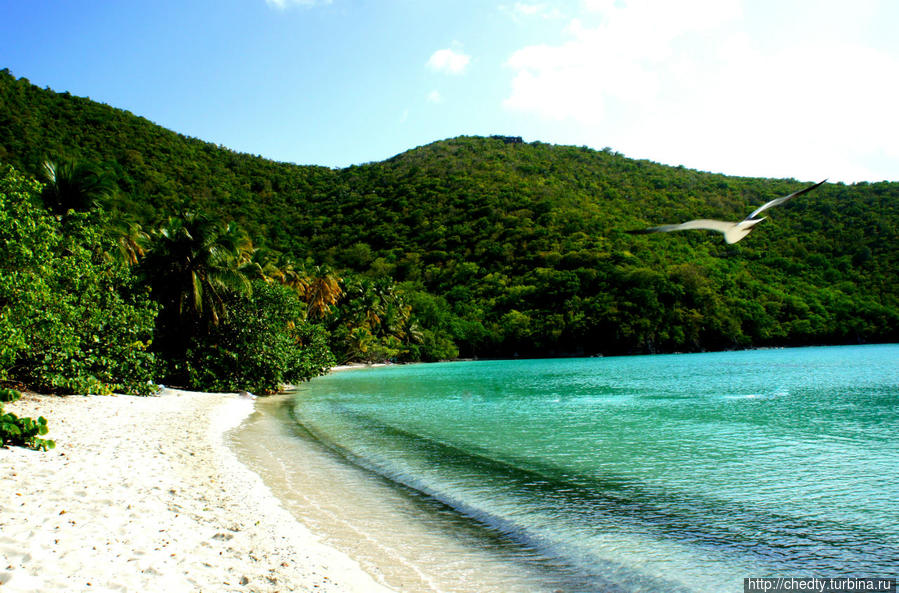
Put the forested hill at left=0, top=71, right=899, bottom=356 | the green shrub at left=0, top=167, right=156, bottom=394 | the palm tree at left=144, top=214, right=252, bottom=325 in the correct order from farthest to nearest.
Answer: the forested hill at left=0, top=71, right=899, bottom=356 → the palm tree at left=144, top=214, right=252, bottom=325 → the green shrub at left=0, top=167, right=156, bottom=394

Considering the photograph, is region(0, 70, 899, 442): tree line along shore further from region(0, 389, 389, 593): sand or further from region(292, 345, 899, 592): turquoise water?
region(0, 389, 389, 593): sand

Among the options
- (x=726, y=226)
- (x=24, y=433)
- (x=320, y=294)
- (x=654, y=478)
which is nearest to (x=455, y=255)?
(x=320, y=294)

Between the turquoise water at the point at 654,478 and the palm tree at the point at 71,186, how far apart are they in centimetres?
1199

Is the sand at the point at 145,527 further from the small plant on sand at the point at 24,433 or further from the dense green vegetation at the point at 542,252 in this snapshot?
the dense green vegetation at the point at 542,252

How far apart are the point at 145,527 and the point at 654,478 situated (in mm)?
8969

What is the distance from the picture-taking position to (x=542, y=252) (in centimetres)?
9075

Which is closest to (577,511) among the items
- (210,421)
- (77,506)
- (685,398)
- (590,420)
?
(77,506)

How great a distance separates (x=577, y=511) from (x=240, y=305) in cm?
2057

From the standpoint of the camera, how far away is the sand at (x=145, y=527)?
15.6ft

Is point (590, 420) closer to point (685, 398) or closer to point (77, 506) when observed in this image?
point (685, 398)

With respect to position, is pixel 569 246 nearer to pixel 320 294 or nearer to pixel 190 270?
pixel 320 294

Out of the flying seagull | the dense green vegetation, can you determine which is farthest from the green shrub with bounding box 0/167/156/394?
the dense green vegetation

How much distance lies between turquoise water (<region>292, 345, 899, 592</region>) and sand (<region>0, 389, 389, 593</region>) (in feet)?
8.44

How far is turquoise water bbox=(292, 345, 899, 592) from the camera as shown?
666 cm
